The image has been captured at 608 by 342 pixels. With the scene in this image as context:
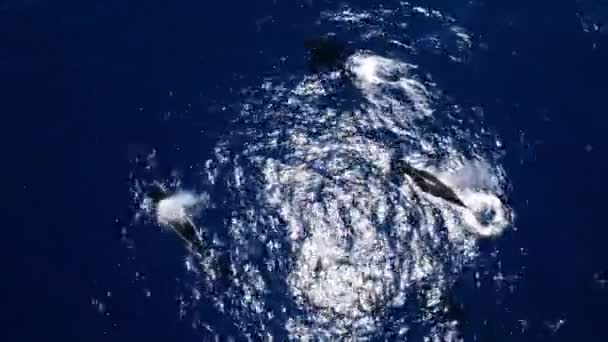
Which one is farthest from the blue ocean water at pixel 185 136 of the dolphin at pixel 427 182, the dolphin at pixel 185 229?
the dolphin at pixel 427 182

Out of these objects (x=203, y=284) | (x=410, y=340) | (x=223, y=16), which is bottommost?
(x=410, y=340)

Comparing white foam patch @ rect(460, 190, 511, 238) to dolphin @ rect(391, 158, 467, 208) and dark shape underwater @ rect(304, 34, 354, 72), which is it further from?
dark shape underwater @ rect(304, 34, 354, 72)

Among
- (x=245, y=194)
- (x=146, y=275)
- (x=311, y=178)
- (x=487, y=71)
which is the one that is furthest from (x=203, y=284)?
(x=487, y=71)

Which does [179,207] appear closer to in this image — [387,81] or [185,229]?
[185,229]

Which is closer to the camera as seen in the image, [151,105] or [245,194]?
[245,194]

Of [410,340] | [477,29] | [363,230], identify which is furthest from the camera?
[477,29]

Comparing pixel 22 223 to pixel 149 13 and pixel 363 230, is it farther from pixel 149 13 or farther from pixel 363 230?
pixel 363 230
